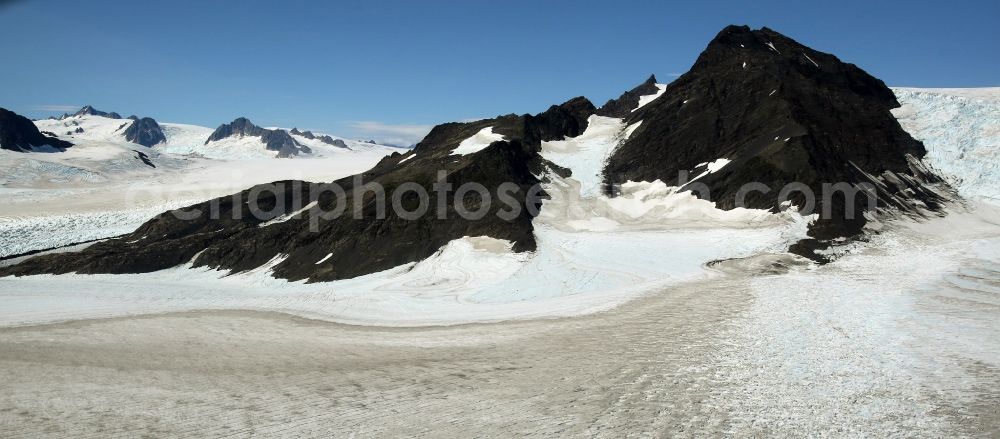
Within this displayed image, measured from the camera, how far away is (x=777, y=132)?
1647 inches

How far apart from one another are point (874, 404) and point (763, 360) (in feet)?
10.5

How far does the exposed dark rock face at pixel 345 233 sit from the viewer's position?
3353cm

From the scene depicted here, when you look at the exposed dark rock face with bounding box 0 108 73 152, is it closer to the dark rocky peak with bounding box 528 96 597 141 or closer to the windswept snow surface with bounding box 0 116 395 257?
the windswept snow surface with bounding box 0 116 395 257

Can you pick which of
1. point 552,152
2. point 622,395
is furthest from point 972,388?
point 552,152

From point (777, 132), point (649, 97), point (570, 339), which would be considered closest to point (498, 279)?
point (570, 339)

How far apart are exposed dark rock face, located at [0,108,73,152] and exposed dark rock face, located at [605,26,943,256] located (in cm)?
10973

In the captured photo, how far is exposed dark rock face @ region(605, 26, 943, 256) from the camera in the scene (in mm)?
37156

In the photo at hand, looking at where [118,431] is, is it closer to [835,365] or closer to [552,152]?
[835,365]

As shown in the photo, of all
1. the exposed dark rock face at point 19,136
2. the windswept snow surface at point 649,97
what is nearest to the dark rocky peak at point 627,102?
the windswept snow surface at point 649,97

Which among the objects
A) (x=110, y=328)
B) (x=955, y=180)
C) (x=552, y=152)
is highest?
(x=552, y=152)

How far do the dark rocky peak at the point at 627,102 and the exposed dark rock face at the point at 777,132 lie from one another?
1395 cm

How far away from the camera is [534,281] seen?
27.5m

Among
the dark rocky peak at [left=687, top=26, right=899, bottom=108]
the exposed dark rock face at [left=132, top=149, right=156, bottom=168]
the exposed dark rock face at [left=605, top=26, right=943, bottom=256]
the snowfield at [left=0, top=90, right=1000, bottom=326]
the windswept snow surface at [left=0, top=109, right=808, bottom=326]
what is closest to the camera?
the windswept snow surface at [left=0, top=109, right=808, bottom=326]

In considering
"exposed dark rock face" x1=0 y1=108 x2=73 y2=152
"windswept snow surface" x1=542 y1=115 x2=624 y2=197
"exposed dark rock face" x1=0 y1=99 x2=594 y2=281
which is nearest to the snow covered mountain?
"exposed dark rock face" x1=0 y1=99 x2=594 y2=281
